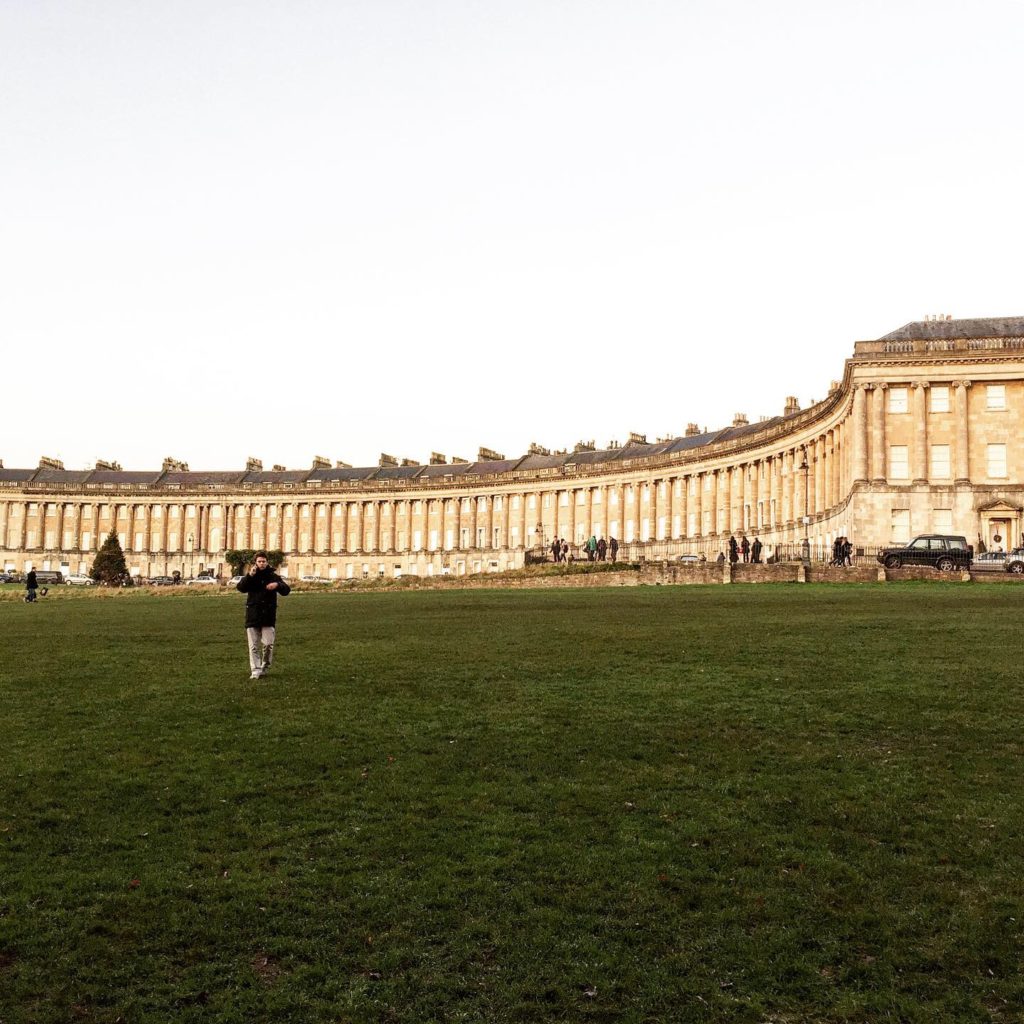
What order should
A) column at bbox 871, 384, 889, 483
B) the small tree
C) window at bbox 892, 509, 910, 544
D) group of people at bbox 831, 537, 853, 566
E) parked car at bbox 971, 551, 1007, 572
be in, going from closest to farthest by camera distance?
parked car at bbox 971, 551, 1007, 572 → group of people at bbox 831, 537, 853, 566 → window at bbox 892, 509, 910, 544 → column at bbox 871, 384, 889, 483 → the small tree

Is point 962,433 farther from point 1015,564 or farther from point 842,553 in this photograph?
point 1015,564

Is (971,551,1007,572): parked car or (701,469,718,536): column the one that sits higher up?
(701,469,718,536): column

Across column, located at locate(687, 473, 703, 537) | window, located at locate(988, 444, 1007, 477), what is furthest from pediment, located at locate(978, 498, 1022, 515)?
column, located at locate(687, 473, 703, 537)

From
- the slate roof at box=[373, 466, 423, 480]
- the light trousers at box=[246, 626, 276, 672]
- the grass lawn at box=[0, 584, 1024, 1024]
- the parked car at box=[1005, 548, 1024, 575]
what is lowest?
the grass lawn at box=[0, 584, 1024, 1024]

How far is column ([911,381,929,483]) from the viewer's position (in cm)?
5509

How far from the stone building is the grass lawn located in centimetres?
4241

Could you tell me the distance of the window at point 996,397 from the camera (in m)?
55.2

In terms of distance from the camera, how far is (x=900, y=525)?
179 feet

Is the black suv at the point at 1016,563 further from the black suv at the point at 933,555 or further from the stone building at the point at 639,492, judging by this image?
the stone building at the point at 639,492

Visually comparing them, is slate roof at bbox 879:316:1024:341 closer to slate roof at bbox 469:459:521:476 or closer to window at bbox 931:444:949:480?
window at bbox 931:444:949:480

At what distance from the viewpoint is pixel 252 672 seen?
605 inches

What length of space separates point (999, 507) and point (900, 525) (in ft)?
16.4

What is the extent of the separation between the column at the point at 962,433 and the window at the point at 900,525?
322 cm

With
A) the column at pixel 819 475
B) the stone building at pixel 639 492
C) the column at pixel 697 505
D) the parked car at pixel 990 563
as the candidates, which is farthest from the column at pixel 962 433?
the column at pixel 697 505
